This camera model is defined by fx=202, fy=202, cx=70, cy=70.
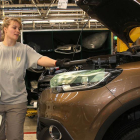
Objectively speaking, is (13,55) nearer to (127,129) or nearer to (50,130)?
(50,130)

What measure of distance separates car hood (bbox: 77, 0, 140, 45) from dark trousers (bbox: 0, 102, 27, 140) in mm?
1267

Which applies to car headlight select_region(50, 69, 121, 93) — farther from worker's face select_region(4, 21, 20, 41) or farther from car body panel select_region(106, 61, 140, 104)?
worker's face select_region(4, 21, 20, 41)

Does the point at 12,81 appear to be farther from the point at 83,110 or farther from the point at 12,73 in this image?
the point at 83,110

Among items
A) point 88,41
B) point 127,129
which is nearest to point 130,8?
point 127,129

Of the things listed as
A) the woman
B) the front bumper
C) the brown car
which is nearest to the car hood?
the brown car

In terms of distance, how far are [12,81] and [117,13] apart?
4.39 ft

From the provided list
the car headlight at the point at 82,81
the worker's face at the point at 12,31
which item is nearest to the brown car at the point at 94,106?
the car headlight at the point at 82,81

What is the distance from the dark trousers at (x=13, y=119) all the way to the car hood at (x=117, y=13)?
127 centimetres

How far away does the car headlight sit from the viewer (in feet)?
4.95

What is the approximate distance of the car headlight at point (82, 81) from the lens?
1.51 m

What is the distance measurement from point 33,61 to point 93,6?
0.88 meters

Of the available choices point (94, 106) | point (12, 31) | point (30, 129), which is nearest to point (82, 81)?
point (94, 106)

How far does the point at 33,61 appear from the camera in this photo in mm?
2248

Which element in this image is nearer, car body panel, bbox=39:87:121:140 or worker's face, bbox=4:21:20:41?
car body panel, bbox=39:87:121:140
